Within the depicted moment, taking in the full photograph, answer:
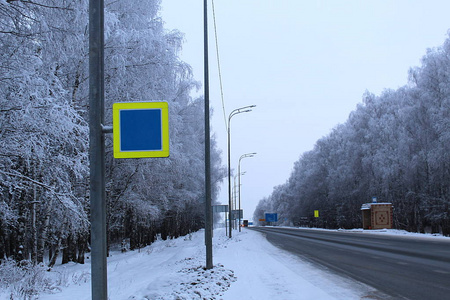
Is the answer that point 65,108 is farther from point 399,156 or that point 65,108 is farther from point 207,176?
point 399,156

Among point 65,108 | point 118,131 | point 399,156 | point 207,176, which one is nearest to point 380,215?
point 399,156

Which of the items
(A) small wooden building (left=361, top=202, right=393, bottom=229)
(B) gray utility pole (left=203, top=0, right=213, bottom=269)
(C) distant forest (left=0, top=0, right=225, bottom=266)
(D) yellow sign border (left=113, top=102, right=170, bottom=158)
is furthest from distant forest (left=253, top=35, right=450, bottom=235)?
(D) yellow sign border (left=113, top=102, right=170, bottom=158)

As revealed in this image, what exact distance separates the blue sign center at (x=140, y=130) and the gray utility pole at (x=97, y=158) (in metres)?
0.28

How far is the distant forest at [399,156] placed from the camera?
4031 centimetres

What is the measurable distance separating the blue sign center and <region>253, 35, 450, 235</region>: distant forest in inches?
1470

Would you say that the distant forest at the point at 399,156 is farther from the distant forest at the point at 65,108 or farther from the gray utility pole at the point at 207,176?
the gray utility pole at the point at 207,176

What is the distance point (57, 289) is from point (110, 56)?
955 cm

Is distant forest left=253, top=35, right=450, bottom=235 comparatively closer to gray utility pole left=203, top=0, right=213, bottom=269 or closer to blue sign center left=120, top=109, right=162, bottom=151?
gray utility pole left=203, top=0, right=213, bottom=269

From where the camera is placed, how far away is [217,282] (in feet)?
33.1

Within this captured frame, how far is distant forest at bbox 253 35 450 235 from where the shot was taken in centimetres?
4031

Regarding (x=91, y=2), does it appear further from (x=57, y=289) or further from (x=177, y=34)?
(x=177, y=34)

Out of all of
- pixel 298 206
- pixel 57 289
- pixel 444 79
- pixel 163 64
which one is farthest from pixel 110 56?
pixel 298 206

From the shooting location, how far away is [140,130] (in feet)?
14.6

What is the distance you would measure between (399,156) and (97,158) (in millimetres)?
47270
